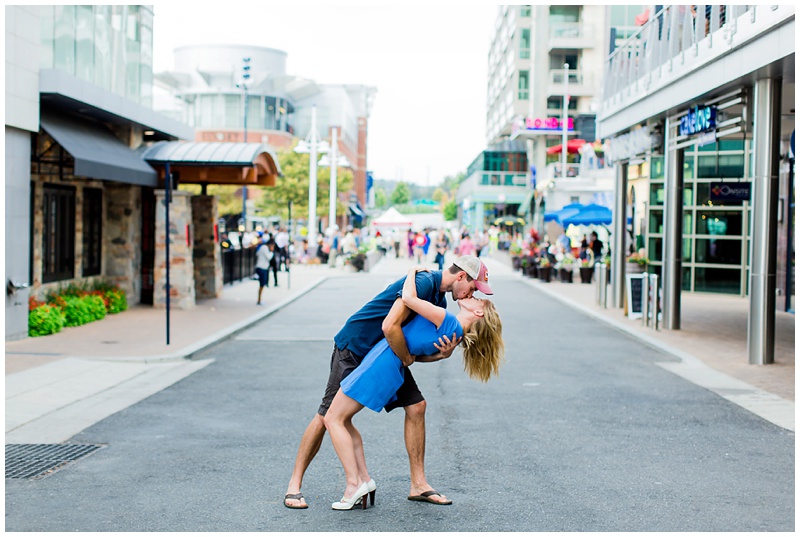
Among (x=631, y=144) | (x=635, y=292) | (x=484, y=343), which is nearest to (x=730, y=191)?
(x=631, y=144)

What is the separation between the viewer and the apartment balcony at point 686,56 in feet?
40.0

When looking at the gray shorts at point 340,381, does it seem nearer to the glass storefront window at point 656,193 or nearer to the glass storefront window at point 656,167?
the glass storefront window at point 656,167

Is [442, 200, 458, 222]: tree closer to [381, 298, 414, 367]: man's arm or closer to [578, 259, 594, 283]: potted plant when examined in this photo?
[578, 259, 594, 283]: potted plant

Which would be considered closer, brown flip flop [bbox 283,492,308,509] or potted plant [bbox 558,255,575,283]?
brown flip flop [bbox 283,492,308,509]

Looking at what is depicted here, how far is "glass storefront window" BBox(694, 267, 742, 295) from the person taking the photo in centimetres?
2627

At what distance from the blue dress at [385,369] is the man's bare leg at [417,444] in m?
0.27

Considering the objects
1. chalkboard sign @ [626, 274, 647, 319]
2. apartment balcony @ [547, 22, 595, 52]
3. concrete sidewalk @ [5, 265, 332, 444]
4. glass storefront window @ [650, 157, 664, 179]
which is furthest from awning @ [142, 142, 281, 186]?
apartment balcony @ [547, 22, 595, 52]

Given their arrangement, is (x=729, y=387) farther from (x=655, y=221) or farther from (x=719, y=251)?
(x=655, y=221)

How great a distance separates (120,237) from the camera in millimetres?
20844

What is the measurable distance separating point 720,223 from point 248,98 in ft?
224

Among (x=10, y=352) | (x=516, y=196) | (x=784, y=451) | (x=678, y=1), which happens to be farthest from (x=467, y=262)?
(x=516, y=196)

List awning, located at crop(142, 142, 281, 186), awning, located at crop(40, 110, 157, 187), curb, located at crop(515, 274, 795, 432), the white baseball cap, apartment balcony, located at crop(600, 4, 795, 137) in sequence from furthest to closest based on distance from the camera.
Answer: awning, located at crop(142, 142, 281, 186) → awning, located at crop(40, 110, 157, 187) → apartment balcony, located at crop(600, 4, 795, 137) → curb, located at crop(515, 274, 795, 432) → the white baseball cap

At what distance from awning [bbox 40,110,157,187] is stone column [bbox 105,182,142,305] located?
1602mm

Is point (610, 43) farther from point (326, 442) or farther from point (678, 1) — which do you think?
point (326, 442)
